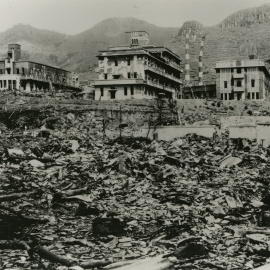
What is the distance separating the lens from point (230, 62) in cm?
5597

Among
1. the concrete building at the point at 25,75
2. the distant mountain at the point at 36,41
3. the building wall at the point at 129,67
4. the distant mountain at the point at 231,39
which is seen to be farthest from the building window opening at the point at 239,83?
the distant mountain at the point at 36,41

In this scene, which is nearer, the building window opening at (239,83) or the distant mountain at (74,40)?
the building window opening at (239,83)

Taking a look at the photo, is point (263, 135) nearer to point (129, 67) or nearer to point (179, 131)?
point (179, 131)

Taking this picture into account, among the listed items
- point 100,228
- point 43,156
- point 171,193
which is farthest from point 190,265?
point 43,156

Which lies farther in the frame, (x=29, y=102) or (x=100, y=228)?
(x=29, y=102)

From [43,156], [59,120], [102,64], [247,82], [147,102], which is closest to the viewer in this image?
[43,156]

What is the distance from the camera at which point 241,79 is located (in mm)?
55375

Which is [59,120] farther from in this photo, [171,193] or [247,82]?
Result: [247,82]

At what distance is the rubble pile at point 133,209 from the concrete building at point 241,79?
30374 mm

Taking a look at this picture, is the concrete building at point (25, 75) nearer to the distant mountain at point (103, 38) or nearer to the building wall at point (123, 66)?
the building wall at point (123, 66)

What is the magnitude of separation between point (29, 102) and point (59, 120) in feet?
19.9

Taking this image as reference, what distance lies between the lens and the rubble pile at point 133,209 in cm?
1130

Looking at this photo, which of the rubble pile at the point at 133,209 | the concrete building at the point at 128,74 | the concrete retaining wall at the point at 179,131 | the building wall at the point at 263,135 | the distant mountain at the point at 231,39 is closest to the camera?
the rubble pile at the point at 133,209

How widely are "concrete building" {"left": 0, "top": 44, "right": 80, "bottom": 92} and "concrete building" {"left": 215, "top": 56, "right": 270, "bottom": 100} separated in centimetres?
2168
